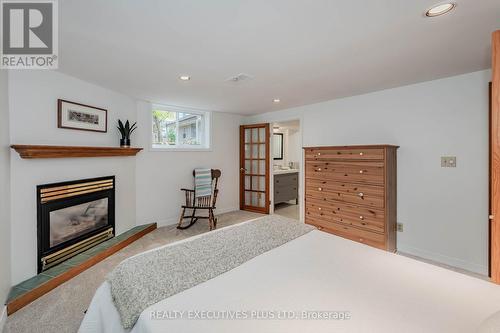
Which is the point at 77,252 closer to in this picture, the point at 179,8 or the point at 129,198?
the point at 129,198

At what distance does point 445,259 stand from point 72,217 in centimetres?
451

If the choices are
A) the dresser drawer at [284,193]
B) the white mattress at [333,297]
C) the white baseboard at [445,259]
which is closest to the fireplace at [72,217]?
the white mattress at [333,297]

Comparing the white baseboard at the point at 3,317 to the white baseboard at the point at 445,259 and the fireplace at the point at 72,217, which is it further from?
the white baseboard at the point at 445,259

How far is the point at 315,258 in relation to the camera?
1.49m

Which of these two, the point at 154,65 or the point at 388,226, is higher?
the point at 154,65

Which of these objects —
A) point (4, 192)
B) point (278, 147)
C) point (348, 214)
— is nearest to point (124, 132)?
point (4, 192)

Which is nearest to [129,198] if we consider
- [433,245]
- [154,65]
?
[154,65]

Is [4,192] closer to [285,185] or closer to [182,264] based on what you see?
[182,264]

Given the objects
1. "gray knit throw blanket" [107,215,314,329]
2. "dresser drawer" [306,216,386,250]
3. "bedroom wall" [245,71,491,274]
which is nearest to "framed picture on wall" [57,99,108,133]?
"gray knit throw blanket" [107,215,314,329]

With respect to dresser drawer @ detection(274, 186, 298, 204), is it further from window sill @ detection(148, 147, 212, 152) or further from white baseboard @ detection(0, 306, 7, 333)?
white baseboard @ detection(0, 306, 7, 333)

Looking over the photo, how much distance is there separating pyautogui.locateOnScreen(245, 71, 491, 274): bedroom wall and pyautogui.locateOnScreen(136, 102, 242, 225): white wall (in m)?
2.73

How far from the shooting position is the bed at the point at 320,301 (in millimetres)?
919

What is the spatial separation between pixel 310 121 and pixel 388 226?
2149 mm

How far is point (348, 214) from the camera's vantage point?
10.2 ft
